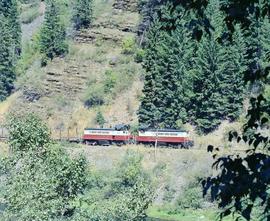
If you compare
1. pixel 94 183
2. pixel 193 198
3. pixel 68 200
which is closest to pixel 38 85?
pixel 94 183

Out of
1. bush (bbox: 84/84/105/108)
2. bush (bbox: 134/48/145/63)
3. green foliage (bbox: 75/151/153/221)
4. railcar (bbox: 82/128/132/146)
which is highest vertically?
bush (bbox: 134/48/145/63)

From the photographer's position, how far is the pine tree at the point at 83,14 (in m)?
101

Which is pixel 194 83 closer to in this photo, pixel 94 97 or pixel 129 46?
pixel 94 97

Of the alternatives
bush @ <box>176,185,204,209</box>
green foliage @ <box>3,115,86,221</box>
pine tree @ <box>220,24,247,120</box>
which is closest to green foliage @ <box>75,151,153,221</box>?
green foliage @ <box>3,115,86,221</box>

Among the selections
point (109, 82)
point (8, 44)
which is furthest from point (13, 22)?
point (109, 82)

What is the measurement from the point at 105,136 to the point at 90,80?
Result: 55.9 ft

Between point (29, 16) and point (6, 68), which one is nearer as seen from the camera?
point (6, 68)

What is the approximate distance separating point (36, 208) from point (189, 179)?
1795 inches

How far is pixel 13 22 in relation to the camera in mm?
106875

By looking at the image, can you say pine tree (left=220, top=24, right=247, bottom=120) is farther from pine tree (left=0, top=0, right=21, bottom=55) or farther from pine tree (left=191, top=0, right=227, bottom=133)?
pine tree (left=0, top=0, right=21, bottom=55)

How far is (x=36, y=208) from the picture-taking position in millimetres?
24500

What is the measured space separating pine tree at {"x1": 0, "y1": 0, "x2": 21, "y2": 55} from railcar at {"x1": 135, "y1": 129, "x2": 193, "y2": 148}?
36.7 metres

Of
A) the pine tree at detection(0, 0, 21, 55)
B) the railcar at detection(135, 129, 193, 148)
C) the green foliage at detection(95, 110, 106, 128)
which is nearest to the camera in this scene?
the railcar at detection(135, 129, 193, 148)

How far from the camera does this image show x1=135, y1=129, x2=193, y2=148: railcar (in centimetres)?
7400
